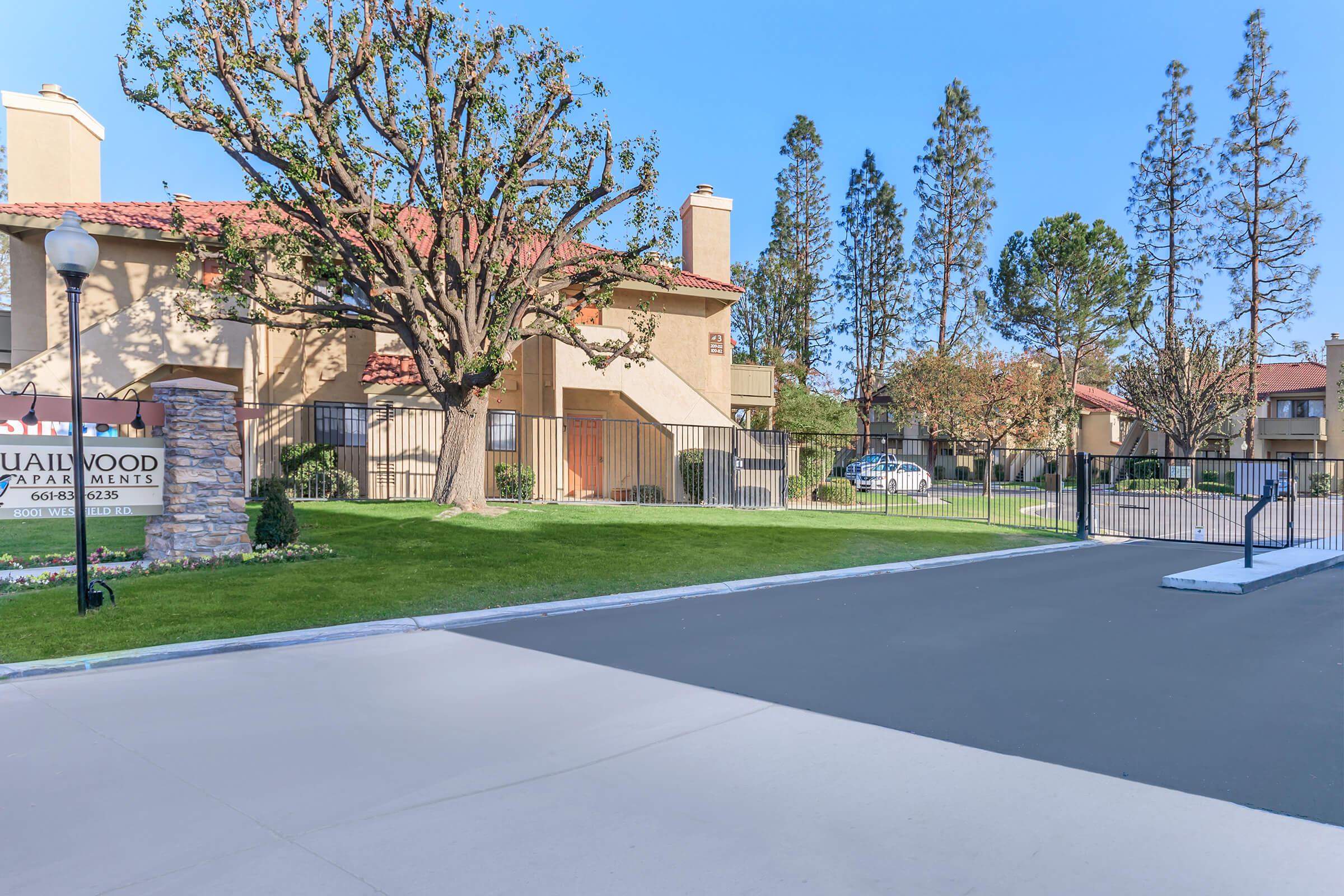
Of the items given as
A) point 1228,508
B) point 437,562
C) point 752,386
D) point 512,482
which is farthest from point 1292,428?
point 437,562

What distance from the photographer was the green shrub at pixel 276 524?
11836 millimetres

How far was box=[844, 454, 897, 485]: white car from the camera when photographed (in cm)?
2881

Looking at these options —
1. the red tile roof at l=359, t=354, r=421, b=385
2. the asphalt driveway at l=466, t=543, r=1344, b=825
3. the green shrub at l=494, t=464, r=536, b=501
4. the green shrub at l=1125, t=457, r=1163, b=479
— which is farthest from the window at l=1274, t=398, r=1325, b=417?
the red tile roof at l=359, t=354, r=421, b=385

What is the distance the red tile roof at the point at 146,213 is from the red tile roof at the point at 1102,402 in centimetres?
3853

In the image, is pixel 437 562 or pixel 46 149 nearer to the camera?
pixel 437 562

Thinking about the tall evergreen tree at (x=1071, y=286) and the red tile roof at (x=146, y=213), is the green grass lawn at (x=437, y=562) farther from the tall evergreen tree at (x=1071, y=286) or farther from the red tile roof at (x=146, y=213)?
the tall evergreen tree at (x=1071, y=286)

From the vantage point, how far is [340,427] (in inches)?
823

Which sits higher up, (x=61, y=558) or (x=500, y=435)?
(x=500, y=435)

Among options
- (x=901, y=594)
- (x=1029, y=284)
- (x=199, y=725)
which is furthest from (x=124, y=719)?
(x=1029, y=284)

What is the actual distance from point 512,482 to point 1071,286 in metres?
35.8

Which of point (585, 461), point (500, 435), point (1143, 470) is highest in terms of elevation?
point (500, 435)

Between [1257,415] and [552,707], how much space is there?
179 feet

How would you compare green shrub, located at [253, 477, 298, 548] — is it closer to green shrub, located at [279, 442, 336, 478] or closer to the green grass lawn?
the green grass lawn

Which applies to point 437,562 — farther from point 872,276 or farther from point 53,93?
point 872,276
